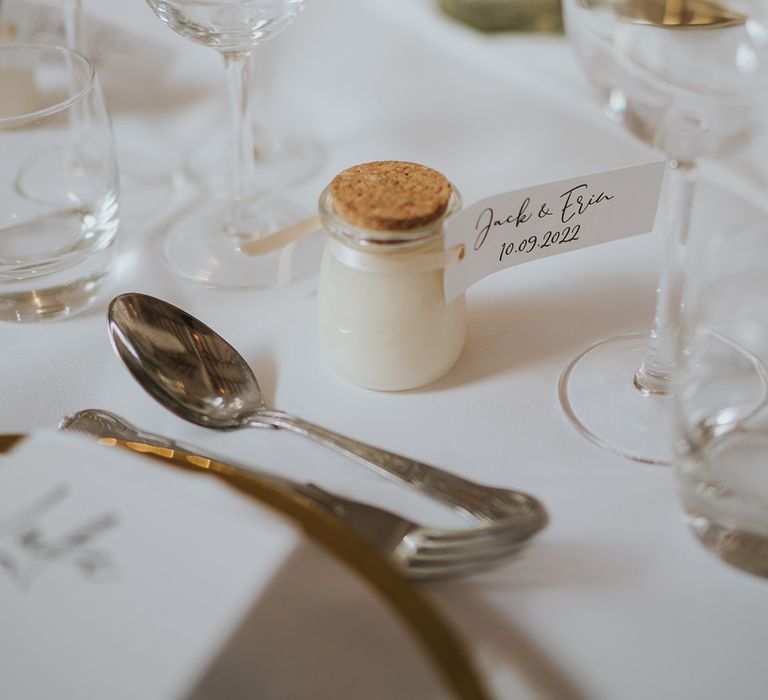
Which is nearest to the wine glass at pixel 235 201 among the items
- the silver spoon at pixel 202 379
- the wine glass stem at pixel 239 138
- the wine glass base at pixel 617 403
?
the wine glass stem at pixel 239 138

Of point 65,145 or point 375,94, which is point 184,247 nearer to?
point 65,145

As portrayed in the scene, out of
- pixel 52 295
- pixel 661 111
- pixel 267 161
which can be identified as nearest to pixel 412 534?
pixel 661 111

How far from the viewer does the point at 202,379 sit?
52cm

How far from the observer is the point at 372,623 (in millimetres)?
369

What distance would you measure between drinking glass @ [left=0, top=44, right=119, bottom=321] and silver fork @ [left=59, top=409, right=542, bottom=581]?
8.7 inches

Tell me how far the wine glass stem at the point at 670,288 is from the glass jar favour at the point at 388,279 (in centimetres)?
11

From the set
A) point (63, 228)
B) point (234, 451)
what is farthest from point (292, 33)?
point (234, 451)

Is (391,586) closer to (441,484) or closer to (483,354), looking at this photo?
(441,484)

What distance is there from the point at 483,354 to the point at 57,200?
13.3 inches

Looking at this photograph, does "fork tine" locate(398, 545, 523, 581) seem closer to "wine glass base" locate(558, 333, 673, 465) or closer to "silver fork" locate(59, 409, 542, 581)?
"silver fork" locate(59, 409, 542, 581)

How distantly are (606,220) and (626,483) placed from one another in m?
0.18

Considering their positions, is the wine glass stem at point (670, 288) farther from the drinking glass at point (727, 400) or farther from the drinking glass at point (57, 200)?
the drinking glass at point (57, 200)

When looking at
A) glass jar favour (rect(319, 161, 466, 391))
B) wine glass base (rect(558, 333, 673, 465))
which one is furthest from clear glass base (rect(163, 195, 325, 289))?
wine glass base (rect(558, 333, 673, 465))

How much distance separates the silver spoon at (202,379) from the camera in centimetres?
46
